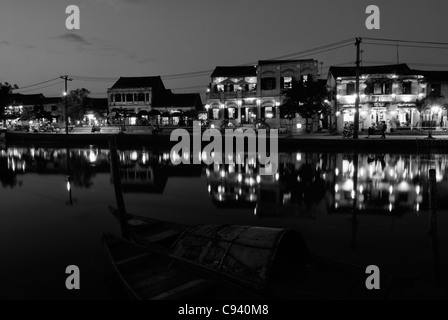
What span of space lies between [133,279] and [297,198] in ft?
38.1

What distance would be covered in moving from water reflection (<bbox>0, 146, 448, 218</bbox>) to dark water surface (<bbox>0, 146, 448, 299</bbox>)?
0.08m

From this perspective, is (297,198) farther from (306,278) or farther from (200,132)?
(200,132)

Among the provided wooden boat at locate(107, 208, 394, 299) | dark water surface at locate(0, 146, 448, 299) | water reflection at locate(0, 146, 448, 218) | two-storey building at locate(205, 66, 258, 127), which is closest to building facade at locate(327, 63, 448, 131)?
two-storey building at locate(205, 66, 258, 127)

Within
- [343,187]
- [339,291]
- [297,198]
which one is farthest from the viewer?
[343,187]

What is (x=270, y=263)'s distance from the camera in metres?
6.82

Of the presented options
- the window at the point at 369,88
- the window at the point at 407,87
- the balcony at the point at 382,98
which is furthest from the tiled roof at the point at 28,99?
the window at the point at 407,87

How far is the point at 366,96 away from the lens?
150 feet

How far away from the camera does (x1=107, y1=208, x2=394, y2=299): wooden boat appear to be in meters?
6.62

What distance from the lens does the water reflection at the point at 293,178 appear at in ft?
52.7

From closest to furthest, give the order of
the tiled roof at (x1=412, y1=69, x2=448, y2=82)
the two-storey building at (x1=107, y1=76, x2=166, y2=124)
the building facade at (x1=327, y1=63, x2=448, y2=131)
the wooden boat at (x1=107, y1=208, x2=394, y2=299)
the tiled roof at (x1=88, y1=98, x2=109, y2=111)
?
the wooden boat at (x1=107, y1=208, x2=394, y2=299) < the building facade at (x1=327, y1=63, x2=448, y2=131) < the tiled roof at (x1=412, y1=69, x2=448, y2=82) < the two-storey building at (x1=107, y1=76, x2=166, y2=124) < the tiled roof at (x1=88, y1=98, x2=109, y2=111)

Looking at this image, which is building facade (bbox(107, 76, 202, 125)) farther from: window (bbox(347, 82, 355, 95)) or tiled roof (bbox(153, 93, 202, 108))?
window (bbox(347, 82, 355, 95))

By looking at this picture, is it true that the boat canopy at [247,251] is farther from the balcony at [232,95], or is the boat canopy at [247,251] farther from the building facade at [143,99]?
the building facade at [143,99]
